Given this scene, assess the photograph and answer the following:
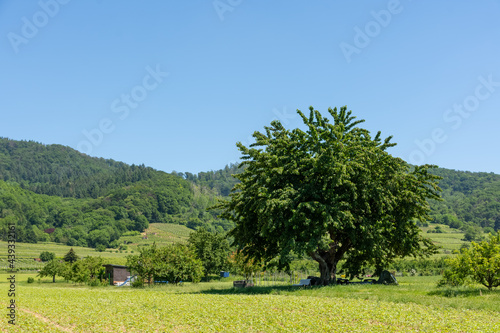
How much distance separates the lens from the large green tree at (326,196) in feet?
94.8

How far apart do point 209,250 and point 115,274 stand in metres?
15.3

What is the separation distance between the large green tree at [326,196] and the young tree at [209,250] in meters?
34.7

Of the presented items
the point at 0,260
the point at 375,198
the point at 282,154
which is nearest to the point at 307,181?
the point at 282,154

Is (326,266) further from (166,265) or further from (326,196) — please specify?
(166,265)

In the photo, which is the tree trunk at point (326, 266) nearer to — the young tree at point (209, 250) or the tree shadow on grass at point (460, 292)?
the tree shadow on grass at point (460, 292)

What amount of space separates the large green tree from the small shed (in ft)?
105

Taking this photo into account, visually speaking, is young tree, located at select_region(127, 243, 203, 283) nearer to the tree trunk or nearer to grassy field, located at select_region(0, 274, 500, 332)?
the tree trunk

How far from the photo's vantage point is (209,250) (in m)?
68.2

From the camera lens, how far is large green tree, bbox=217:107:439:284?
28.9m

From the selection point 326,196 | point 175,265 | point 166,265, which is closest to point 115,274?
point 175,265

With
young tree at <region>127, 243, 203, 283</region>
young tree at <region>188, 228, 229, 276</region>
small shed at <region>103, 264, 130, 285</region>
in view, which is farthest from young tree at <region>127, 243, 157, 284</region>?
young tree at <region>188, 228, 229, 276</region>

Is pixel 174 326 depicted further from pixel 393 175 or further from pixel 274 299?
pixel 393 175

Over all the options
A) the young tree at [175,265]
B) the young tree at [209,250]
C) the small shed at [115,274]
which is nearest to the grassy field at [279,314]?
the young tree at [175,265]

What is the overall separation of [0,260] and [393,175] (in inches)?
4782
